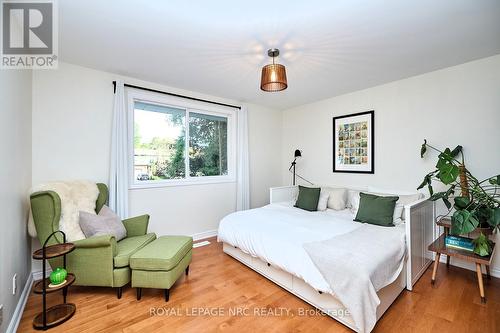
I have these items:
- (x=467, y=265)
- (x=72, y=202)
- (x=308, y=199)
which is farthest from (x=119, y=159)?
(x=467, y=265)

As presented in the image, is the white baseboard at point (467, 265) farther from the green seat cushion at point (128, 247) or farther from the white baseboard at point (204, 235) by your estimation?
the green seat cushion at point (128, 247)

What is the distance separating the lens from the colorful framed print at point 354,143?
347 centimetres

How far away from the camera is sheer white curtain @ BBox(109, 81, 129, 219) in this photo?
283cm

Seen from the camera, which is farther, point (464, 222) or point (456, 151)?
point (456, 151)

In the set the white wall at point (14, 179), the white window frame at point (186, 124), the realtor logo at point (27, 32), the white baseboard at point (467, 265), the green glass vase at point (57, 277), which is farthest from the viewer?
the white window frame at point (186, 124)

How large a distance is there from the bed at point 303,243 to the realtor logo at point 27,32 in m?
2.55

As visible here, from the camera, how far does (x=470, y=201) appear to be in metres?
2.23

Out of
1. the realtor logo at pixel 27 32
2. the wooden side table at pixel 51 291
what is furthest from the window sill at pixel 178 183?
→ the realtor logo at pixel 27 32

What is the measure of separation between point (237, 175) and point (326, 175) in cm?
167

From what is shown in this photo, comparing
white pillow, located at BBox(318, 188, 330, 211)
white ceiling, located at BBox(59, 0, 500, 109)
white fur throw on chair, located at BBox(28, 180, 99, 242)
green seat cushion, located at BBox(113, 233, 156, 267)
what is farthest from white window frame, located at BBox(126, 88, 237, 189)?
white pillow, located at BBox(318, 188, 330, 211)

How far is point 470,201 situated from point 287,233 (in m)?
1.90

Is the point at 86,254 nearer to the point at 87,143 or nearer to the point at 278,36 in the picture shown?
the point at 87,143

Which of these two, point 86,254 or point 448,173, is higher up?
point 448,173

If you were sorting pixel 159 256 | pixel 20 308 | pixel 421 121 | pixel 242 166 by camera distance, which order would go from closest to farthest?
pixel 20 308 < pixel 159 256 < pixel 421 121 < pixel 242 166
